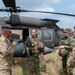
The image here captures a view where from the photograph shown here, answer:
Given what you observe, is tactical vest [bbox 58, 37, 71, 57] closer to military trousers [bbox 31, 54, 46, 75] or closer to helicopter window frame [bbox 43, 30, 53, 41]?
military trousers [bbox 31, 54, 46, 75]

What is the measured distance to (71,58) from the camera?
712 cm

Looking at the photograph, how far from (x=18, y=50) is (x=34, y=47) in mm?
3477

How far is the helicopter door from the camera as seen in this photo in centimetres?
1581

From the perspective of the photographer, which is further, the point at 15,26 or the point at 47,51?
the point at 47,51

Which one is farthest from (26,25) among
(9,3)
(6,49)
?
(6,49)

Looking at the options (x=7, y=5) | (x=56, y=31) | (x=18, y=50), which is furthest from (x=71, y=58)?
(x=56, y=31)

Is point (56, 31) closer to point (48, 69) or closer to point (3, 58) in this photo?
point (48, 69)

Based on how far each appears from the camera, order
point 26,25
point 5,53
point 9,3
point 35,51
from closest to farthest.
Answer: point 5,53
point 35,51
point 9,3
point 26,25

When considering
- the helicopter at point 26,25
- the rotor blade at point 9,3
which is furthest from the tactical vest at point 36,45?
the rotor blade at point 9,3

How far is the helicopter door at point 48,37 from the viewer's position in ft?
51.9

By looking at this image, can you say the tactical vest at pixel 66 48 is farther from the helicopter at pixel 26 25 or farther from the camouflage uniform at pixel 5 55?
the helicopter at pixel 26 25

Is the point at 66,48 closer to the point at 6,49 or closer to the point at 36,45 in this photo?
the point at 36,45

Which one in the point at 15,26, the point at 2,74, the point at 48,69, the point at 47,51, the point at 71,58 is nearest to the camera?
the point at 2,74

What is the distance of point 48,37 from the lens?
52.6ft
